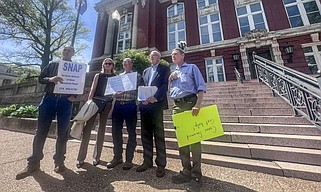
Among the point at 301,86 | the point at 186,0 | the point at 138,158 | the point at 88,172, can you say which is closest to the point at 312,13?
A: the point at 186,0

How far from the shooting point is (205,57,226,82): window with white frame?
47.9ft

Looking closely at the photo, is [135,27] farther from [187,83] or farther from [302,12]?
[187,83]

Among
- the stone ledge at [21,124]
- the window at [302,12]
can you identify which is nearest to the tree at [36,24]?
the stone ledge at [21,124]

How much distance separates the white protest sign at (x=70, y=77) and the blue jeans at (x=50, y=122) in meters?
0.18

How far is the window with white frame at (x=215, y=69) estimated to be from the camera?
1461 centimetres

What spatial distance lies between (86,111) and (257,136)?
3.50 metres

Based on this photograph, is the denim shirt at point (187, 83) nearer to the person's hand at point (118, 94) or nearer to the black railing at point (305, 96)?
the person's hand at point (118, 94)

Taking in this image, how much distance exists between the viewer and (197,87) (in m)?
2.41

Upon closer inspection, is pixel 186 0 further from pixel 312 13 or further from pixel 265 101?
pixel 265 101

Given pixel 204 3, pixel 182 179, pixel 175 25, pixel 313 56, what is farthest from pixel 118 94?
pixel 204 3

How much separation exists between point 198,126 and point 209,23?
55.5ft

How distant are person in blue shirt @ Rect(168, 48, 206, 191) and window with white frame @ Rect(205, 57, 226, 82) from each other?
1305 centimetres

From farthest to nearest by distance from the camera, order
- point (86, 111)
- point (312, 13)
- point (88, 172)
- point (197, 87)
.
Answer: point (312, 13) → point (86, 111) → point (88, 172) → point (197, 87)

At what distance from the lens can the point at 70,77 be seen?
9.43ft
